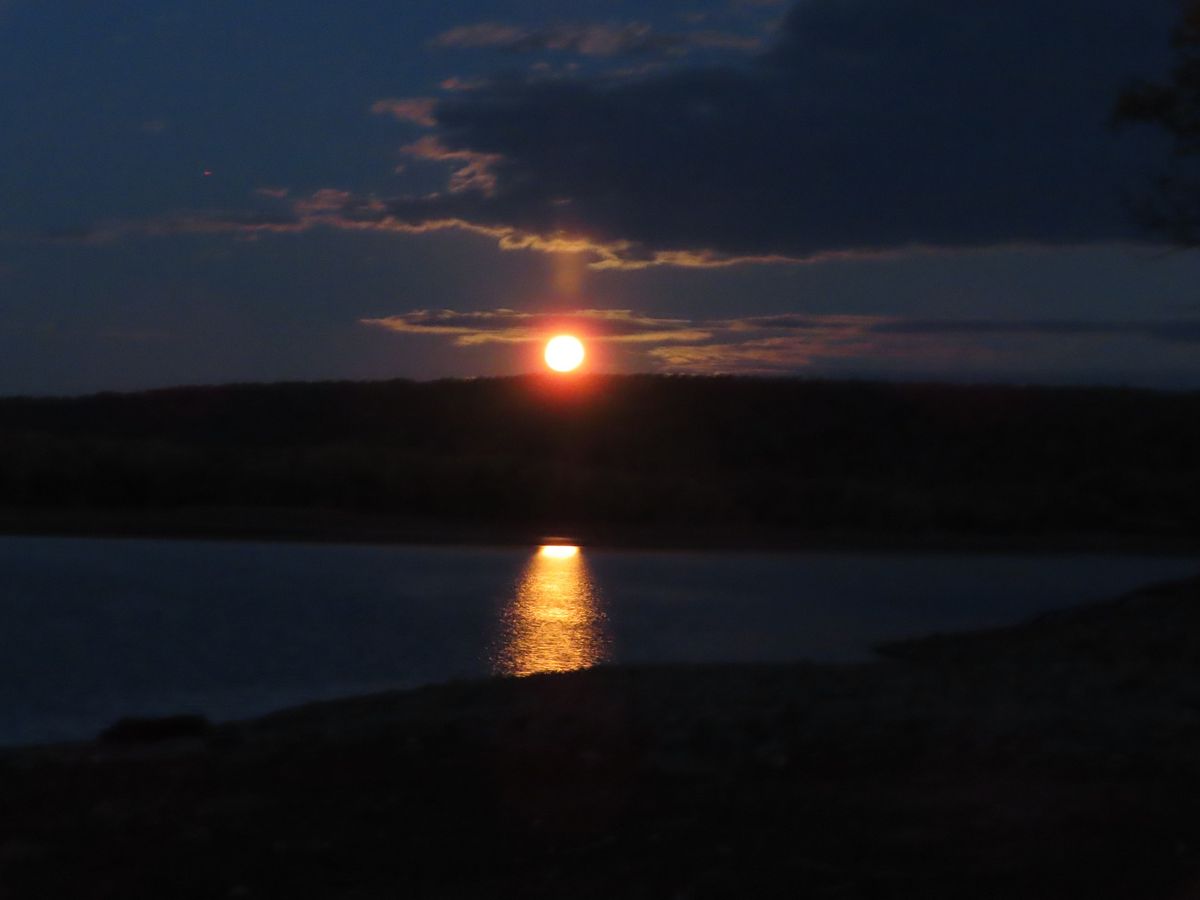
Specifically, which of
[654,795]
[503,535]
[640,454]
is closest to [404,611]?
[654,795]

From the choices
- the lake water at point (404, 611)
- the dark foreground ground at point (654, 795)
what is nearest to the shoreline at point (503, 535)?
the lake water at point (404, 611)

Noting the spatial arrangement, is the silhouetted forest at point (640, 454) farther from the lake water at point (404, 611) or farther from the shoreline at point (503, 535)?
the lake water at point (404, 611)

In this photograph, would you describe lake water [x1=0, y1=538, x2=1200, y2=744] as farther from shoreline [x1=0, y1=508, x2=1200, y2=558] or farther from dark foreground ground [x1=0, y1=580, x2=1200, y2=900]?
dark foreground ground [x1=0, y1=580, x2=1200, y2=900]

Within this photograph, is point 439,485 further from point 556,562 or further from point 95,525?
point 556,562

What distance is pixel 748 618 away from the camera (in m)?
17.3

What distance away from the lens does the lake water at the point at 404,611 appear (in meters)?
12.8

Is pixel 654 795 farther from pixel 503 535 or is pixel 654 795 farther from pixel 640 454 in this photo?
pixel 640 454

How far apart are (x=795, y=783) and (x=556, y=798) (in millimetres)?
1168

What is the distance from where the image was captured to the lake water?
12.8 m

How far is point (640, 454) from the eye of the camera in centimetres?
5272

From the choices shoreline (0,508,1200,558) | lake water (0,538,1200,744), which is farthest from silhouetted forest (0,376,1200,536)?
lake water (0,538,1200,744)

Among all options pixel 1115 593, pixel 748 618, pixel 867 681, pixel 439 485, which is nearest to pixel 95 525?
pixel 439 485

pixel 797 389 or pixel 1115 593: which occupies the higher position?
pixel 797 389

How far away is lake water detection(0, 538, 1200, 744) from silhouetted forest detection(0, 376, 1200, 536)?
6806mm
